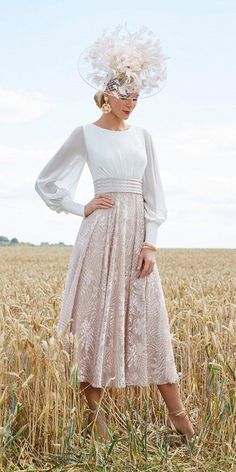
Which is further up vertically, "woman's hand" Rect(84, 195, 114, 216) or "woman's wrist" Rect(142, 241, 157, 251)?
"woman's hand" Rect(84, 195, 114, 216)

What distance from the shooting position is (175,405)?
410 cm

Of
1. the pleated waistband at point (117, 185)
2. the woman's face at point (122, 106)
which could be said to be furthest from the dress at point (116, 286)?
the woman's face at point (122, 106)

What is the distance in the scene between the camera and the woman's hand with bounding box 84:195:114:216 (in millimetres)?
4016

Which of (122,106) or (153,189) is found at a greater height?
(122,106)

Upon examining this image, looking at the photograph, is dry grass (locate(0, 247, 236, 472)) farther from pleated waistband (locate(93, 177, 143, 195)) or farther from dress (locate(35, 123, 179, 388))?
pleated waistband (locate(93, 177, 143, 195))

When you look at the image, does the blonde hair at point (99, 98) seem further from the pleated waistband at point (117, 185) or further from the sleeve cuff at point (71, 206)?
the sleeve cuff at point (71, 206)

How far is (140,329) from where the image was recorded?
13.2 ft

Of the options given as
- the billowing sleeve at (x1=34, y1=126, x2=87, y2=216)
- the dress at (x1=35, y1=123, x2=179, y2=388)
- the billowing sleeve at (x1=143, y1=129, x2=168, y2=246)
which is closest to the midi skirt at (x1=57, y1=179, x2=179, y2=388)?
the dress at (x1=35, y1=123, x2=179, y2=388)

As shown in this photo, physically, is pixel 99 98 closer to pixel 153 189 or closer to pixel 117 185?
pixel 117 185

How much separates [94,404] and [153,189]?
1.28m

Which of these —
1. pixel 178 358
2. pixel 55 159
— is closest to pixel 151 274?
pixel 55 159

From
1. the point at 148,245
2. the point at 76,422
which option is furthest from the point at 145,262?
the point at 76,422

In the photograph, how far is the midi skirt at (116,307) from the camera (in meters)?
3.98

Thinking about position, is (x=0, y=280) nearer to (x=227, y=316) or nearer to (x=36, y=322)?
(x=227, y=316)
